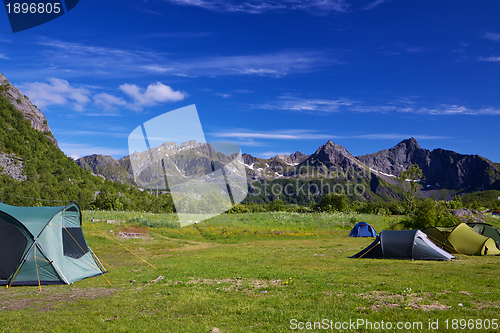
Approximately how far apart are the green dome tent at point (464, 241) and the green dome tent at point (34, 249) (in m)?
24.5

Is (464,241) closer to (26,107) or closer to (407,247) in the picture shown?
(407,247)

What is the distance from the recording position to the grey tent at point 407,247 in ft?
62.2

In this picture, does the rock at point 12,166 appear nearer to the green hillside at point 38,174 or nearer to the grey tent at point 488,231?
the green hillside at point 38,174

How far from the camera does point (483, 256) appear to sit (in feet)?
69.9

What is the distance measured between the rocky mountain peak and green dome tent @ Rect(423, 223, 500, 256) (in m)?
199

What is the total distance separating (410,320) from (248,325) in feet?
13.9

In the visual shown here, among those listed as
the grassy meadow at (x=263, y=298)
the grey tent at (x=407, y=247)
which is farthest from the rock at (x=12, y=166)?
the grey tent at (x=407, y=247)

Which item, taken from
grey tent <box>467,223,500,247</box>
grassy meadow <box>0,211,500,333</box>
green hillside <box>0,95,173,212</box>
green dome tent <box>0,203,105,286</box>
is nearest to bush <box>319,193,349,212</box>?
grey tent <box>467,223,500,247</box>

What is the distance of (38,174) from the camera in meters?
133

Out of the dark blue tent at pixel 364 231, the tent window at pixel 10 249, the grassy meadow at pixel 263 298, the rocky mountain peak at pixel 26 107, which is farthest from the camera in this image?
the rocky mountain peak at pixel 26 107

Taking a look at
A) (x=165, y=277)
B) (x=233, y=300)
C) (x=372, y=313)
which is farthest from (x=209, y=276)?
(x=372, y=313)

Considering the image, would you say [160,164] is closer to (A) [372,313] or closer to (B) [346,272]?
(B) [346,272]

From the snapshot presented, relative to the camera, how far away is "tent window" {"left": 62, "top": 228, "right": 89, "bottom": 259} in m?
14.8

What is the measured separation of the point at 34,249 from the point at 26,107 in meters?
201
